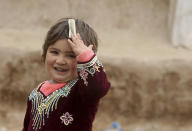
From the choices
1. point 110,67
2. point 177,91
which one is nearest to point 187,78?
point 177,91

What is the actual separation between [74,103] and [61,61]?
6.4 inches

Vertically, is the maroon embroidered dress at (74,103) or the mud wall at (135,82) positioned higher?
the mud wall at (135,82)

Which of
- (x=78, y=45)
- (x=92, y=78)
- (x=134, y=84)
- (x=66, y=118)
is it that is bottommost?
(x=66, y=118)

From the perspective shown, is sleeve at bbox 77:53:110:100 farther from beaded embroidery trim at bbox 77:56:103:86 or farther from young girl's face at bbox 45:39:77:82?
young girl's face at bbox 45:39:77:82

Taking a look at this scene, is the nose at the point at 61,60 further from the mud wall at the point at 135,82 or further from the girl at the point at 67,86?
the mud wall at the point at 135,82

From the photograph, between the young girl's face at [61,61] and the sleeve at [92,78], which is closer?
the sleeve at [92,78]

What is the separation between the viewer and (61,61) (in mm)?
1600

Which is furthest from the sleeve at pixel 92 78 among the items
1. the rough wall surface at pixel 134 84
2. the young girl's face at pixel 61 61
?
the rough wall surface at pixel 134 84

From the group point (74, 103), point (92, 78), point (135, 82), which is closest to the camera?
point (92, 78)

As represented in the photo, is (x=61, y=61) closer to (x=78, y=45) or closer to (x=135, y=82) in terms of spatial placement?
(x=78, y=45)

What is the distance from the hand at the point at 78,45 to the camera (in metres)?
1.50

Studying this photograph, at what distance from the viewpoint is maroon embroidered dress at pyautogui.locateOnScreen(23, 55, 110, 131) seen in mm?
1462

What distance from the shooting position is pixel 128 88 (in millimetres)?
4520

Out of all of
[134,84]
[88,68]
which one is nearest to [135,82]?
[134,84]
